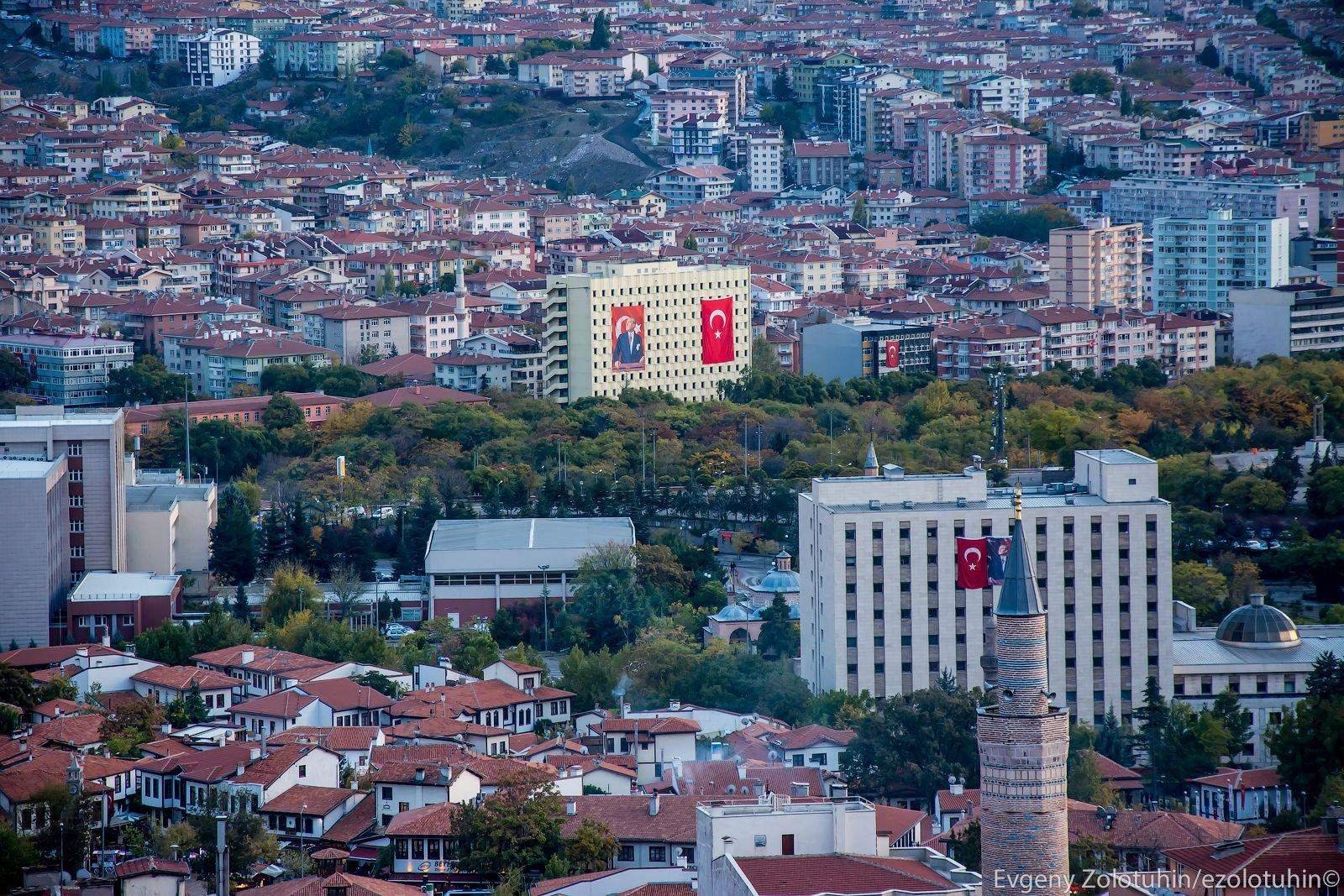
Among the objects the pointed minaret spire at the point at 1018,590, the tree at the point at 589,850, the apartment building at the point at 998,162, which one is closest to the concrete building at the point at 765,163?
the apartment building at the point at 998,162

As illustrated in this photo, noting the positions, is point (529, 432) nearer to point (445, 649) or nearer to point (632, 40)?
point (445, 649)

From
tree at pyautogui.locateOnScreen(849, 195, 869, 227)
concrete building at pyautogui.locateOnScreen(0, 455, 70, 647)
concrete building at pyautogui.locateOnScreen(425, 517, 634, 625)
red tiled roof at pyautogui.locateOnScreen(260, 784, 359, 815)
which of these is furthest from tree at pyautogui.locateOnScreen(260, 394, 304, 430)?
tree at pyautogui.locateOnScreen(849, 195, 869, 227)

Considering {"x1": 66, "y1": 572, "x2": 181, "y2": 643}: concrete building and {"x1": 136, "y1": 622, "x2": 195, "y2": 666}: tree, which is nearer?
{"x1": 136, "y1": 622, "x2": 195, "y2": 666}: tree

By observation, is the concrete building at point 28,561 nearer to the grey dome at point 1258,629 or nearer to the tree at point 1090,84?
the grey dome at point 1258,629

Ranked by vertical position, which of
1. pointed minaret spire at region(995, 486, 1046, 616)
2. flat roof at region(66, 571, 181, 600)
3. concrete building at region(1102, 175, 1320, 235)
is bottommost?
flat roof at region(66, 571, 181, 600)

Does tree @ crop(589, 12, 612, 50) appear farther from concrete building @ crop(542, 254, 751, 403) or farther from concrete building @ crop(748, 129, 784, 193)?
concrete building @ crop(542, 254, 751, 403)

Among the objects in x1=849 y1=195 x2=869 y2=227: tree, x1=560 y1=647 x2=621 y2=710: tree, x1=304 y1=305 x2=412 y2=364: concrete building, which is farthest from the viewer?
x1=849 y1=195 x2=869 y2=227: tree

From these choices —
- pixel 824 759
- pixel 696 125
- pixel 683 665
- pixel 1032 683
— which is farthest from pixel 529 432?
pixel 696 125
